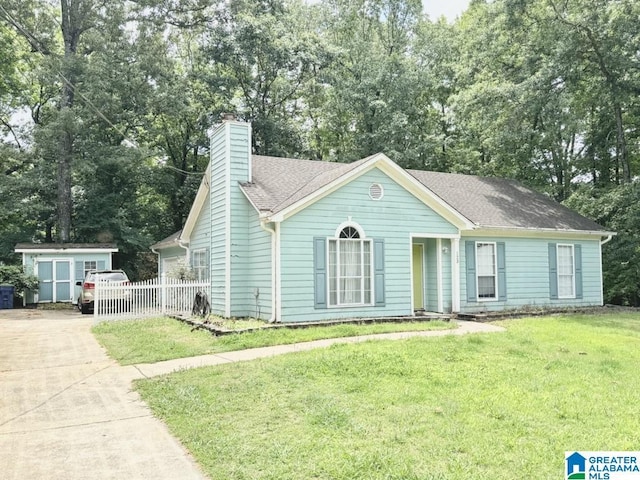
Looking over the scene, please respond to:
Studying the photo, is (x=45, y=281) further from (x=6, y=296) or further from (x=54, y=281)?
(x=6, y=296)

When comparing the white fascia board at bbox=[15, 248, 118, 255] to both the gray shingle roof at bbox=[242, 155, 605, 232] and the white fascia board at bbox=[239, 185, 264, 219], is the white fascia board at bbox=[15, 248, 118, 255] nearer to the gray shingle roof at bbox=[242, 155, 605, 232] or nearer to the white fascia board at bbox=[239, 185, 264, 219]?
the gray shingle roof at bbox=[242, 155, 605, 232]

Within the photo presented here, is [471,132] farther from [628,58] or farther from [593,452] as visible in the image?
[593,452]

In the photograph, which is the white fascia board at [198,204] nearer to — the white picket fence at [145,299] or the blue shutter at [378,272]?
the white picket fence at [145,299]

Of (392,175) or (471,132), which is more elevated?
(471,132)

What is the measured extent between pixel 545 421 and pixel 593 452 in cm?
97

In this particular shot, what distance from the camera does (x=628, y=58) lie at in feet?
62.2

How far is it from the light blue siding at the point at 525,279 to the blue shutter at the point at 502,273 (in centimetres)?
11

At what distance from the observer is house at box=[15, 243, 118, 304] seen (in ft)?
76.2

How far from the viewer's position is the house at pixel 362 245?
42.2ft

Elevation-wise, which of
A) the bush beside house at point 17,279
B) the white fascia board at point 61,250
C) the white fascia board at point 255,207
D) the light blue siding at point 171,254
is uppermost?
the white fascia board at point 255,207

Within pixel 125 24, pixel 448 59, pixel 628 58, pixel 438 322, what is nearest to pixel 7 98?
pixel 125 24

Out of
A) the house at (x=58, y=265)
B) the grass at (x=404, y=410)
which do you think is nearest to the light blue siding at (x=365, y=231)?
the grass at (x=404, y=410)

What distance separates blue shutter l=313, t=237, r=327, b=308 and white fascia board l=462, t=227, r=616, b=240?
16.7 feet

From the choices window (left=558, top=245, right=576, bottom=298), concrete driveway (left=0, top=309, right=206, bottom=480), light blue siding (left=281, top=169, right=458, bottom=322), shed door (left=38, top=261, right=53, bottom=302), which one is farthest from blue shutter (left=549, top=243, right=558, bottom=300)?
shed door (left=38, top=261, right=53, bottom=302)
